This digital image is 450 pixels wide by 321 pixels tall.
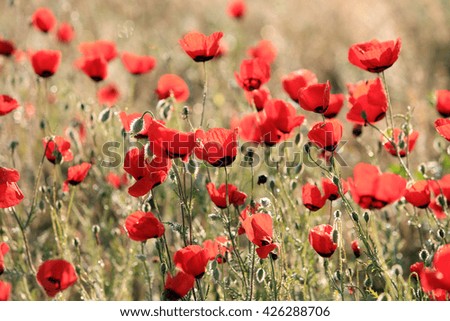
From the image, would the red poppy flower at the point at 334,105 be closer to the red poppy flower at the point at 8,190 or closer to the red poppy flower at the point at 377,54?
the red poppy flower at the point at 377,54

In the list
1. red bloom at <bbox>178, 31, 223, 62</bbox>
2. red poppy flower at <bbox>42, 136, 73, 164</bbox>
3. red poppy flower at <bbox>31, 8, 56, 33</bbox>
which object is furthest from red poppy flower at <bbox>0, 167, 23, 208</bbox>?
red poppy flower at <bbox>31, 8, 56, 33</bbox>

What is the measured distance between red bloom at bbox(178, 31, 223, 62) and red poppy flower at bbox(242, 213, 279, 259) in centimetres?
60

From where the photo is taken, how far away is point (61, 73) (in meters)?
4.37

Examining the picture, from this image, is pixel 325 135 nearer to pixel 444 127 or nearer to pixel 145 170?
pixel 444 127

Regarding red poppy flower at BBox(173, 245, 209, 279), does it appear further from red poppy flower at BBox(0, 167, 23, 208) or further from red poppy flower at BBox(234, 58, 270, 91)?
red poppy flower at BBox(234, 58, 270, 91)

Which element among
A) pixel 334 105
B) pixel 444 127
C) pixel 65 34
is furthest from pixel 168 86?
pixel 65 34

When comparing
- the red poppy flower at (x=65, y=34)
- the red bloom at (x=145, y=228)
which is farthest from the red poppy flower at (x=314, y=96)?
the red poppy flower at (x=65, y=34)

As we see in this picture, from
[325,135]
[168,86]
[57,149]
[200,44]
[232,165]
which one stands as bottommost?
[232,165]

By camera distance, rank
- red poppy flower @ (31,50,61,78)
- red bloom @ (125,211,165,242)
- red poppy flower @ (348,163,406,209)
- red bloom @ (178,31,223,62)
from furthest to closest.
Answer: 1. red poppy flower @ (31,50,61,78)
2. red bloom @ (178,31,223,62)
3. red bloom @ (125,211,165,242)
4. red poppy flower @ (348,163,406,209)

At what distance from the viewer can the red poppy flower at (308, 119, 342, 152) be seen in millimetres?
1753

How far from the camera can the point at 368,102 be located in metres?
2.00

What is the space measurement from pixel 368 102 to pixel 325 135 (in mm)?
314

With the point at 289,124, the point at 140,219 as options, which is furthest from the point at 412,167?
the point at 140,219
